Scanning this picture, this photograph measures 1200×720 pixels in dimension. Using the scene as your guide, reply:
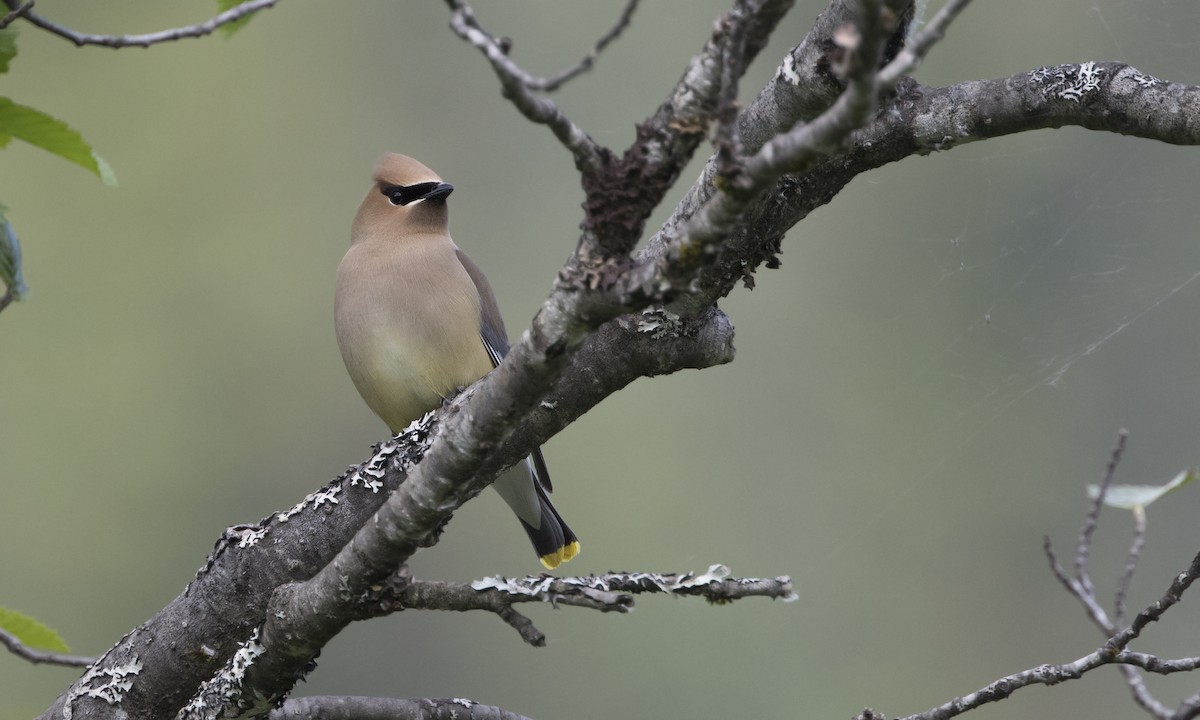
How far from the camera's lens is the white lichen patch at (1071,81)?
2.42 m

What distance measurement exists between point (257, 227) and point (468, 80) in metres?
2.47

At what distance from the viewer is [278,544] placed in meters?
2.76

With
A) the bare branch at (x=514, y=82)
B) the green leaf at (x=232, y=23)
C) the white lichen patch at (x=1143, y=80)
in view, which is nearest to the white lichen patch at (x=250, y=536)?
the green leaf at (x=232, y=23)

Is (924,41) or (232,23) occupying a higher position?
(232,23)

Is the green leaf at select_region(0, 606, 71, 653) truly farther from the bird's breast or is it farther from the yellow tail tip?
the yellow tail tip

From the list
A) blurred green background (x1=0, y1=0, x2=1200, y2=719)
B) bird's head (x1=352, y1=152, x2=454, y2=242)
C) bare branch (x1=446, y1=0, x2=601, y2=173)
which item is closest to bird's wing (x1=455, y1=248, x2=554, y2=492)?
bird's head (x1=352, y1=152, x2=454, y2=242)

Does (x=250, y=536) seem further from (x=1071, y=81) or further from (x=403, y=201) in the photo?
(x=403, y=201)

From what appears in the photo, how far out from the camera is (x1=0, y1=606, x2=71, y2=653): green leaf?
2.61 meters

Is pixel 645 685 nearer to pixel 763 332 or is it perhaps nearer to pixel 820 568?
pixel 820 568

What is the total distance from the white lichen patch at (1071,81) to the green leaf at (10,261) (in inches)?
78.5

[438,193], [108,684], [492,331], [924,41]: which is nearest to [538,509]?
[492,331]

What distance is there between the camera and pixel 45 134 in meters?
2.46

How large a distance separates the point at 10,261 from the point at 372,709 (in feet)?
3.82

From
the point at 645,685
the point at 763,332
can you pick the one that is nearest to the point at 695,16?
the point at 763,332
